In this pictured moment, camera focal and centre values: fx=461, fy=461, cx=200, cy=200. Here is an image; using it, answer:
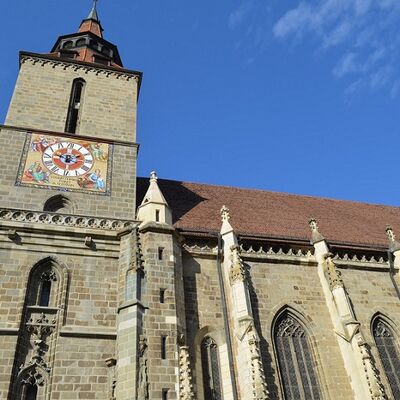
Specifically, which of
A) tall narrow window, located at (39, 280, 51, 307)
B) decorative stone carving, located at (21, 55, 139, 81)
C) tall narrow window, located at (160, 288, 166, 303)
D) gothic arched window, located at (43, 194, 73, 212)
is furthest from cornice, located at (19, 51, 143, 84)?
tall narrow window, located at (160, 288, 166, 303)

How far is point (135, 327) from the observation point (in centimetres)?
875

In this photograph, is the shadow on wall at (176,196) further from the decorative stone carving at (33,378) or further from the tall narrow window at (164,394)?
the decorative stone carving at (33,378)

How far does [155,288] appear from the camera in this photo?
31.5 ft

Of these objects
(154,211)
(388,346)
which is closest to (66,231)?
(154,211)

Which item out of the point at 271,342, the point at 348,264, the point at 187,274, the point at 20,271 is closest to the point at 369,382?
the point at 271,342

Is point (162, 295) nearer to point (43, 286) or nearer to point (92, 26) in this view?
point (43, 286)

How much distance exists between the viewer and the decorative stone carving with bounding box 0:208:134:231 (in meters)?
10.7

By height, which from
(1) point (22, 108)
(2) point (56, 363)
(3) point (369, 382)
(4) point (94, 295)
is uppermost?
(1) point (22, 108)

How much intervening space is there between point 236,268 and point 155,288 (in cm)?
206

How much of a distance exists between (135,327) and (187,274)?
245cm

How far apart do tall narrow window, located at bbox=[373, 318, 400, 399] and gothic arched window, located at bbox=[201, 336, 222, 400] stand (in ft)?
13.3

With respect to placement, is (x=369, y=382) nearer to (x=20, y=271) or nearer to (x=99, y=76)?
(x=20, y=271)

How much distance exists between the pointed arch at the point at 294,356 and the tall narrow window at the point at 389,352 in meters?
1.82

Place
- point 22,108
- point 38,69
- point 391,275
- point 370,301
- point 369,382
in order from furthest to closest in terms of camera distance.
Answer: point 38,69 < point 22,108 < point 391,275 < point 370,301 < point 369,382
